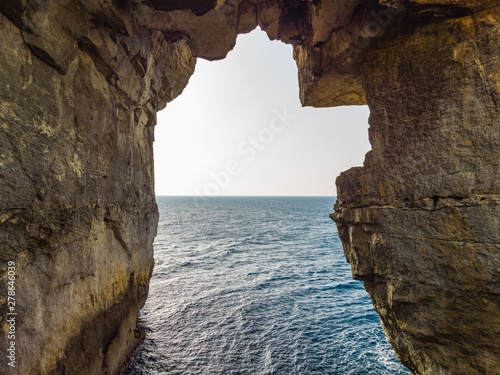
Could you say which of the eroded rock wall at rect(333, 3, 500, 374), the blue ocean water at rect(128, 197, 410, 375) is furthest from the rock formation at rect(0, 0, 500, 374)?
the blue ocean water at rect(128, 197, 410, 375)

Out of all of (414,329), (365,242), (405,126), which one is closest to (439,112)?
(405,126)

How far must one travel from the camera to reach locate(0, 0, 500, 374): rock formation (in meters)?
4.43

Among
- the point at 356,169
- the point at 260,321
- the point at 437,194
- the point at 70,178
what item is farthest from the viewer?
the point at 260,321

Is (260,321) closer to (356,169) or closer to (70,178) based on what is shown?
(356,169)

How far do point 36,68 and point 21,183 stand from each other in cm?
222

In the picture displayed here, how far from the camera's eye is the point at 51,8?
4.63 m

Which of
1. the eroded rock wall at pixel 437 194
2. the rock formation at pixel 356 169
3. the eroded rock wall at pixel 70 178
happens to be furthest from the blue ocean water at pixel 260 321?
the eroded rock wall at pixel 437 194

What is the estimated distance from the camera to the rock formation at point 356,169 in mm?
4434

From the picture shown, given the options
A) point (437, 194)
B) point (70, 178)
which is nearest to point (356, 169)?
point (437, 194)

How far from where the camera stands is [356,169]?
6.34 meters

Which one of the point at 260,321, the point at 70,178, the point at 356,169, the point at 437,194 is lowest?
the point at 260,321

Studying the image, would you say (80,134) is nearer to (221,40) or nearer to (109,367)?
(221,40)

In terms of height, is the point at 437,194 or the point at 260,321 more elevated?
the point at 437,194

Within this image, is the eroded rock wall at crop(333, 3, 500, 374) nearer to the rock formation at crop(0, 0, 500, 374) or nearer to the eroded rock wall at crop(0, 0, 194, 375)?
the rock formation at crop(0, 0, 500, 374)
